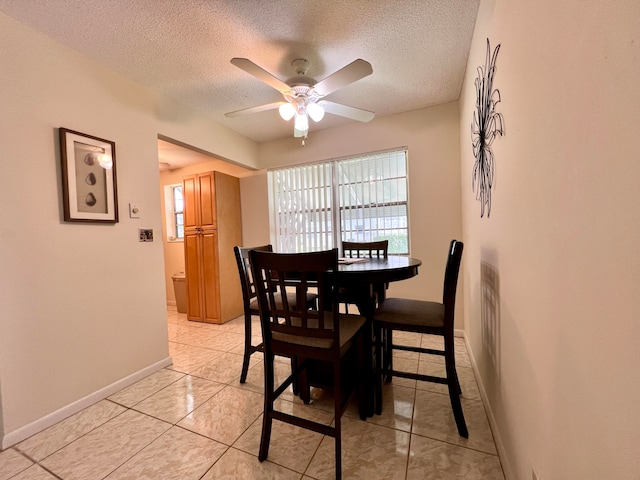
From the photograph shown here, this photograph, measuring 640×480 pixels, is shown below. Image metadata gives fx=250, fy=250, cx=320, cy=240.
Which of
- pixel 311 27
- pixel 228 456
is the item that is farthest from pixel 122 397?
pixel 311 27

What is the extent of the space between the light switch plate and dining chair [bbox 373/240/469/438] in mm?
2096

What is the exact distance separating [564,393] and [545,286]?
0.28 m

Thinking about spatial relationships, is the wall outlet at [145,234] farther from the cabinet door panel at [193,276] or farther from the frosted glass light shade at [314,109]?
the frosted glass light shade at [314,109]

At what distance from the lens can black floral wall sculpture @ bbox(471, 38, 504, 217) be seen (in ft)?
4.16

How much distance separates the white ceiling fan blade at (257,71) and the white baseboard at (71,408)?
2436 millimetres

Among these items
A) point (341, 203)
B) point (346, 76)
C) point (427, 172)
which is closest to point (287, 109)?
point (346, 76)

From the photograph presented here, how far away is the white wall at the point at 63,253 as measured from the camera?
146cm

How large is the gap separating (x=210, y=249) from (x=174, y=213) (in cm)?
172

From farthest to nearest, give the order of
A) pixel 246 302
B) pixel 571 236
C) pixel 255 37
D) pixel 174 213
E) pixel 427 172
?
1. pixel 174 213
2. pixel 427 172
3. pixel 246 302
4. pixel 255 37
5. pixel 571 236

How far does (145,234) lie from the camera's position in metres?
2.20

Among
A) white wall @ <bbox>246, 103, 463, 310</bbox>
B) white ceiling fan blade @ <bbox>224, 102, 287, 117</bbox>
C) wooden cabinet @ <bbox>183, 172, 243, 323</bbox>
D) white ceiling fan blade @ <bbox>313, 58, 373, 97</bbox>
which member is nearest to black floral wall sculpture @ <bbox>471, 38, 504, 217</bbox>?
white ceiling fan blade @ <bbox>313, 58, 373, 97</bbox>

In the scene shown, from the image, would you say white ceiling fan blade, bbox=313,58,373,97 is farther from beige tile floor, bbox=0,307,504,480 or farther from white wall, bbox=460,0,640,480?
beige tile floor, bbox=0,307,504,480

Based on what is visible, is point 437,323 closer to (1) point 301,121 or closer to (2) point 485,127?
(2) point 485,127

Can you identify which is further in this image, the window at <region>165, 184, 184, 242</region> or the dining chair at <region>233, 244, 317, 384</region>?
the window at <region>165, 184, 184, 242</region>
